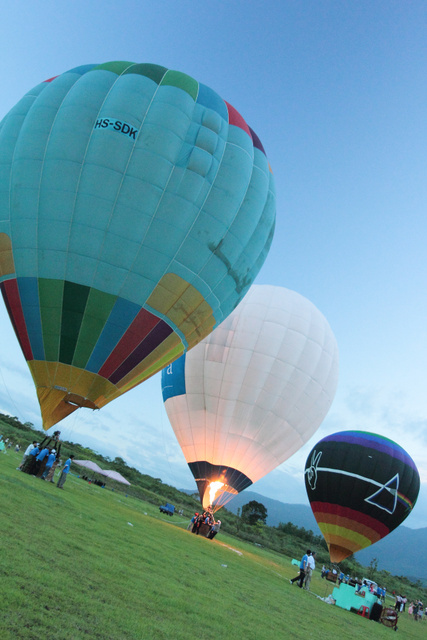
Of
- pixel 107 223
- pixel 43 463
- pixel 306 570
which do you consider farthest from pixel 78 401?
pixel 306 570

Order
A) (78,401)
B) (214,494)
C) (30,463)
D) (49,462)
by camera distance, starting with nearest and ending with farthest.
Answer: (78,401), (49,462), (30,463), (214,494)

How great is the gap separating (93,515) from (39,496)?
1.23 metres

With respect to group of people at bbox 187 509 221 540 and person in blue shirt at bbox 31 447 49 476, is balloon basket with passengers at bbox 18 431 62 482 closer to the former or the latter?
Result: person in blue shirt at bbox 31 447 49 476

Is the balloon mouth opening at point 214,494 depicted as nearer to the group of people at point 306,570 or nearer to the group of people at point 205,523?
the group of people at point 205,523

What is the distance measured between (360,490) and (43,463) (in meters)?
12.1

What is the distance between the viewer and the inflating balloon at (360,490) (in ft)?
59.1

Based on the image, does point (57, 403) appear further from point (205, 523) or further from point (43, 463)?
point (205, 523)

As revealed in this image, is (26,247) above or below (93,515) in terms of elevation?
above

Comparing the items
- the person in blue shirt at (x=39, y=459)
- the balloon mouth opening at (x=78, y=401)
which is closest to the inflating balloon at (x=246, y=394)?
the person in blue shirt at (x=39, y=459)

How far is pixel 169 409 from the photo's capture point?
20.8 meters

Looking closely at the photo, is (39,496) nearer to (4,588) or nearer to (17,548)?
(17,548)

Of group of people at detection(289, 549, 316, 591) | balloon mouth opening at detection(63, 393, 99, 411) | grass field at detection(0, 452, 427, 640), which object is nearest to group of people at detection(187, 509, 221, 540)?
group of people at detection(289, 549, 316, 591)

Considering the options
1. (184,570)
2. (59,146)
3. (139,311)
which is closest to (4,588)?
(184,570)

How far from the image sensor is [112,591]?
4430mm
